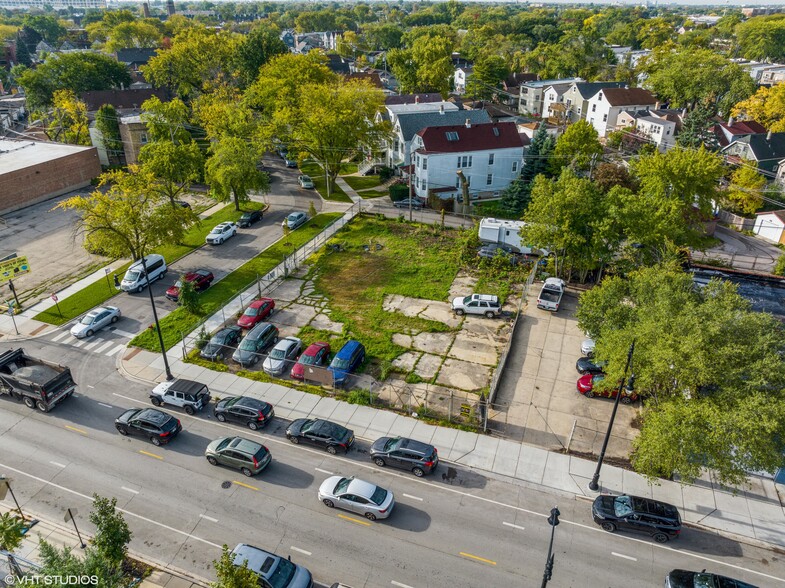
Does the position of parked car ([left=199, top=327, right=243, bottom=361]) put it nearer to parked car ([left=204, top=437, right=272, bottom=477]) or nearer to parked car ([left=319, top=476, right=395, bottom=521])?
parked car ([left=204, top=437, right=272, bottom=477])

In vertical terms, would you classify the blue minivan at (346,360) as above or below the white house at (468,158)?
below

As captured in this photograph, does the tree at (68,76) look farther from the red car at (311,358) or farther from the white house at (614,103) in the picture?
the white house at (614,103)

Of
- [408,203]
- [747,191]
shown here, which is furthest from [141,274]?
[747,191]

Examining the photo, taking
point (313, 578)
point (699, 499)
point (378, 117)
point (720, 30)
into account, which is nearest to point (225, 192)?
point (378, 117)

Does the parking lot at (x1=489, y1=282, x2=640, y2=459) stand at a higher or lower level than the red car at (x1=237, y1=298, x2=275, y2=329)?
lower

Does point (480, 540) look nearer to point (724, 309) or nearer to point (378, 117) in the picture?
point (724, 309)

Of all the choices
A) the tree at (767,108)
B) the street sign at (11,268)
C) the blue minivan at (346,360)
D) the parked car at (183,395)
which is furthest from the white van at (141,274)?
the tree at (767,108)

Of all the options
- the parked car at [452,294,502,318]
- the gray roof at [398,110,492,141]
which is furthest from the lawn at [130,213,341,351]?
the gray roof at [398,110,492,141]
